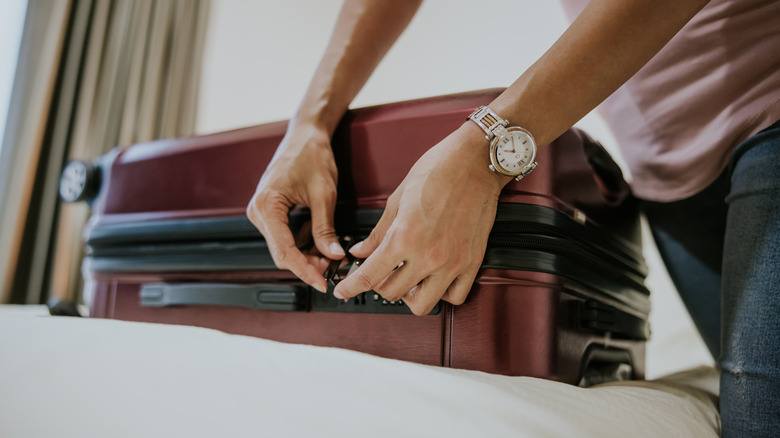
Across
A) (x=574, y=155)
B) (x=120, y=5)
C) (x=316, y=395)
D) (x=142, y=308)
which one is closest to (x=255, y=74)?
(x=120, y=5)

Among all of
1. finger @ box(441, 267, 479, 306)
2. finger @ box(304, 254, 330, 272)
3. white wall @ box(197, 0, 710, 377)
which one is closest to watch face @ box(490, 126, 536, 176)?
finger @ box(441, 267, 479, 306)

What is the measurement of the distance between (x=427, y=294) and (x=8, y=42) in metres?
2.12

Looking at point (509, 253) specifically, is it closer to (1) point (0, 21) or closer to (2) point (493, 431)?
(2) point (493, 431)

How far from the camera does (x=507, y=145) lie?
47 cm

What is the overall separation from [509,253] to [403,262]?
0.39 feet

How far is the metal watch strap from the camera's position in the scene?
479 mm

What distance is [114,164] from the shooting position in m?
0.88

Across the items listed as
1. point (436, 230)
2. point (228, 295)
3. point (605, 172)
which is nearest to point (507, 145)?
point (436, 230)

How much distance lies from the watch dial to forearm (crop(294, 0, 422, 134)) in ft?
0.87

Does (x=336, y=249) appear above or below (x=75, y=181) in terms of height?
below

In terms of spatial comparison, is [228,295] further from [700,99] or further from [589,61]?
[700,99]

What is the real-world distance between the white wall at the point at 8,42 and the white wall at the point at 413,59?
896 mm

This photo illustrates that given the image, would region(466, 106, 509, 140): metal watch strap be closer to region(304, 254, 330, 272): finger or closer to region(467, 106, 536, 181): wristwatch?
region(467, 106, 536, 181): wristwatch

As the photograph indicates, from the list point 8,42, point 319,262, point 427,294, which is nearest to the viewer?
point 427,294
